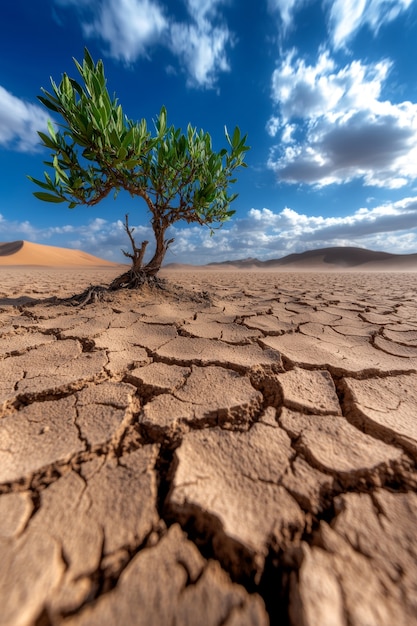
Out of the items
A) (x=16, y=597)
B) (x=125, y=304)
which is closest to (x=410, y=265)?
(x=125, y=304)

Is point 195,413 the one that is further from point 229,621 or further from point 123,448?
point 229,621

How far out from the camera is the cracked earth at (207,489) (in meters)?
0.47

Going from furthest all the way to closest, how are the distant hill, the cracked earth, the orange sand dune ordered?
the orange sand dune < the distant hill < the cracked earth

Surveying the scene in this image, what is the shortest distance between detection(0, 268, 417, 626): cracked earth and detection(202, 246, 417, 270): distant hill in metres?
20.8

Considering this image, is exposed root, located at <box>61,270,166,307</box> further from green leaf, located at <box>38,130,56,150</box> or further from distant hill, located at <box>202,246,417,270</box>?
distant hill, located at <box>202,246,417,270</box>

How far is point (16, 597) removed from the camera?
→ 46cm

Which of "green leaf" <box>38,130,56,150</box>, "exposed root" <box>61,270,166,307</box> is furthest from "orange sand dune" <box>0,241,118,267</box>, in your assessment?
"green leaf" <box>38,130,56,150</box>

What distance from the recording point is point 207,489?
667mm

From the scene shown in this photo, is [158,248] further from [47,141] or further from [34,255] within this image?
[34,255]

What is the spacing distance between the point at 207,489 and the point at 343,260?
944 inches

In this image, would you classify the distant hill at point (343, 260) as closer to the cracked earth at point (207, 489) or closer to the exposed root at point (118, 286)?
the exposed root at point (118, 286)

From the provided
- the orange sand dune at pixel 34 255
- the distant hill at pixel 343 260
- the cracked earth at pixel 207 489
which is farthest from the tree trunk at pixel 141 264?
the orange sand dune at pixel 34 255

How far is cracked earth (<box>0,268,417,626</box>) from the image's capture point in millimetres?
467

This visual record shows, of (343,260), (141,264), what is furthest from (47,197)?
(343,260)
